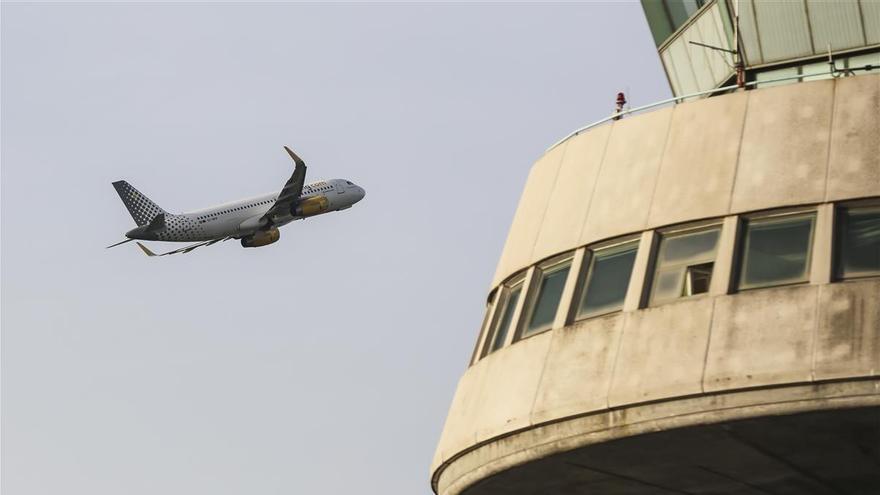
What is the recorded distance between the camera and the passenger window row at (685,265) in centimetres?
2481

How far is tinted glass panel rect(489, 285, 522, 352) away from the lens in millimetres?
29562

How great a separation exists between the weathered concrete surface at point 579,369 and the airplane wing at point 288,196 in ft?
257

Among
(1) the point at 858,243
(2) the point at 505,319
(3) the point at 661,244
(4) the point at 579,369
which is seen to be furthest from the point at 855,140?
(2) the point at 505,319

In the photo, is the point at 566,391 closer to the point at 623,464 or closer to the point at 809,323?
the point at 623,464

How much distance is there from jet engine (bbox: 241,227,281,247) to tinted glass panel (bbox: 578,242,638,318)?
7817cm

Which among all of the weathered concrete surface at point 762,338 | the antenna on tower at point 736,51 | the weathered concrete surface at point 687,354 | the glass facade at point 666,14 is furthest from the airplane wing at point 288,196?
the weathered concrete surface at point 762,338

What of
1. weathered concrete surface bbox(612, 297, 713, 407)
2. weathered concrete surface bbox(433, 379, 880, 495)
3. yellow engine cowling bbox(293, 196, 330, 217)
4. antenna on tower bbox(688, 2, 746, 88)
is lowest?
weathered concrete surface bbox(433, 379, 880, 495)

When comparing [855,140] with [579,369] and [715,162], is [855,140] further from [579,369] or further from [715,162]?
[579,369]

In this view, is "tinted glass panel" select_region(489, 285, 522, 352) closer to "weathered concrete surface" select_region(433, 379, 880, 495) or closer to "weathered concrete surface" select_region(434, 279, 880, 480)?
"weathered concrete surface" select_region(434, 279, 880, 480)

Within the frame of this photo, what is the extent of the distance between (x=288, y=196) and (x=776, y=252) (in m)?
82.3

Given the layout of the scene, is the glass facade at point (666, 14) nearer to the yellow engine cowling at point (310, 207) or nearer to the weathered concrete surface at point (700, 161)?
the weathered concrete surface at point (700, 161)

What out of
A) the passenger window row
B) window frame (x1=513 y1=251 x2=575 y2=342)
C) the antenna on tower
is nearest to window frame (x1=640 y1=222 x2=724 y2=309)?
the passenger window row

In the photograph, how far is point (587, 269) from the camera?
1092 inches

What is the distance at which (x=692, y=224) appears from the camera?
86.6ft
